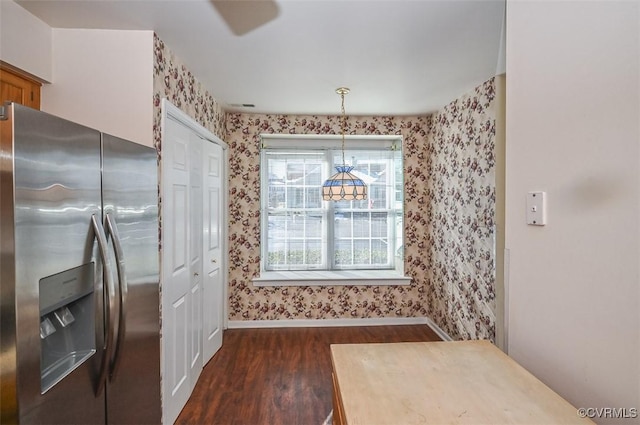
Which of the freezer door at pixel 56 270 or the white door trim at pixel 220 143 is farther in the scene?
the white door trim at pixel 220 143

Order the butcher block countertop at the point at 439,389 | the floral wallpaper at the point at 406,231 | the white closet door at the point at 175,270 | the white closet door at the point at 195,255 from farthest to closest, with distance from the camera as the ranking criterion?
the floral wallpaper at the point at 406,231, the white closet door at the point at 195,255, the white closet door at the point at 175,270, the butcher block countertop at the point at 439,389

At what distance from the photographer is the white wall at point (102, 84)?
6.22ft

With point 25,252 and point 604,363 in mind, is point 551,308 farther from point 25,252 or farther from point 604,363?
point 25,252

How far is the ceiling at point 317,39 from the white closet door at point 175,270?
1.85 ft

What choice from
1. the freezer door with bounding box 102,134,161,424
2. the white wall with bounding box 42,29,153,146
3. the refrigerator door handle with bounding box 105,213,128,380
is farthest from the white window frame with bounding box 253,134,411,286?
the refrigerator door handle with bounding box 105,213,128,380

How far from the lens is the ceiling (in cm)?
171

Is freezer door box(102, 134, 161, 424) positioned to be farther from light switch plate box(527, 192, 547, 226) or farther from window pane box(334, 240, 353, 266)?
window pane box(334, 240, 353, 266)

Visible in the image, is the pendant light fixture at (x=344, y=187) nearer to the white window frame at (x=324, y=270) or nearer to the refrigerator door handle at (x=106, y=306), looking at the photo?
the white window frame at (x=324, y=270)

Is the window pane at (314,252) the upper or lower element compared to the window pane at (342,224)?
lower

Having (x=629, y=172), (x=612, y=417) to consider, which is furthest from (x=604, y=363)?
(x=629, y=172)

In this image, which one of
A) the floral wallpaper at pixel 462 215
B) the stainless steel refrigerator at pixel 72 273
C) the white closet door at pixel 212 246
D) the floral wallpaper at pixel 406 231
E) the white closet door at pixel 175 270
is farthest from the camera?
the floral wallpaper at pixel 406 231

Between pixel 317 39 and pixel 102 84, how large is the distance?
1.23m

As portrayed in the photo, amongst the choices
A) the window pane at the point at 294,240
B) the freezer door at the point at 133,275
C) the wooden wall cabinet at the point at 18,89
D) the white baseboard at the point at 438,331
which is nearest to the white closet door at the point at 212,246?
the window pane at the point at 294,240

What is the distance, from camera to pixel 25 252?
2.60 ft
